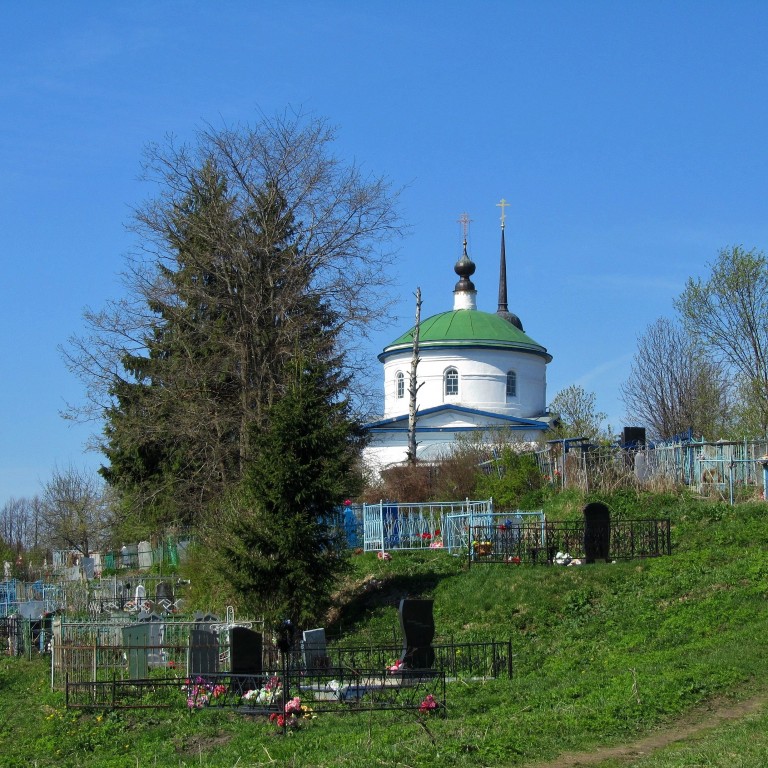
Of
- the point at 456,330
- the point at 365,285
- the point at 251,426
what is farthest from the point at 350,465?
the point at 456,330

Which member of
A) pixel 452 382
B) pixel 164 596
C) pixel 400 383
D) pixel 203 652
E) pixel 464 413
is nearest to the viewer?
pixel 203 652

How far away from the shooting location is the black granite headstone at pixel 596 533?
2067 centimetres

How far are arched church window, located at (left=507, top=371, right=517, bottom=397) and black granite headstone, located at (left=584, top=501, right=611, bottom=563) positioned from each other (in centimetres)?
3596

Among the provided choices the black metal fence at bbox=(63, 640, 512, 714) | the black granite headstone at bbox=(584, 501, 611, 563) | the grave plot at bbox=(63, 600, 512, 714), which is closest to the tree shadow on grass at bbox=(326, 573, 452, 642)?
the black granite headstone at bbox=(584, 501, 611, 563)

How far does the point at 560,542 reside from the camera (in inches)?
856

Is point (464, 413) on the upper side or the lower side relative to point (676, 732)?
upper

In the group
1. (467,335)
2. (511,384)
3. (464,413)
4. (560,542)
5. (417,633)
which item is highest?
(467,335)

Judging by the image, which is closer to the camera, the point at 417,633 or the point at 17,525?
the point at 417,633

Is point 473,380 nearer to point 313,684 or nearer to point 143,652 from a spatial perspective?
point 143,652

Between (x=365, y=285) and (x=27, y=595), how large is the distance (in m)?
13.3

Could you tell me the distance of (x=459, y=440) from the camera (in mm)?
42938

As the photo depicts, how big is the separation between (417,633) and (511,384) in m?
42.3

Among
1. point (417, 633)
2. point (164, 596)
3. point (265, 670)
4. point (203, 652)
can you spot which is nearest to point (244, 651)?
point (203, 652)

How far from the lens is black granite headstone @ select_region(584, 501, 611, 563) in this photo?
20.7m
